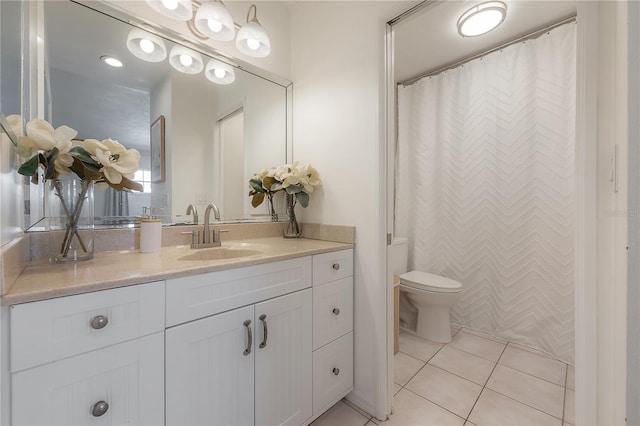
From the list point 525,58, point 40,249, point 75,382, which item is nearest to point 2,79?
point 40,249

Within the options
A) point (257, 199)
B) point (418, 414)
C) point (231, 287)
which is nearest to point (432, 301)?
point (418, 414)

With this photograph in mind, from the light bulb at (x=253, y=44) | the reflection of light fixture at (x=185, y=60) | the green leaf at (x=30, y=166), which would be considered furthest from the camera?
the light bulb at (x=253, y=44)

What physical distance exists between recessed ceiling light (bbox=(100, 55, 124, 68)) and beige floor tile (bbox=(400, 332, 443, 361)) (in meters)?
2.43

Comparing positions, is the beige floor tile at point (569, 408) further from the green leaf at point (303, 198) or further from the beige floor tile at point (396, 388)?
the green leaf at point (303, 198)

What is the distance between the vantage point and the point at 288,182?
150 centimetres

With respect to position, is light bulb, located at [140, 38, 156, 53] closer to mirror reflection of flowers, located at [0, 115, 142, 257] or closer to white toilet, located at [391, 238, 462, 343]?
mirror reflection of flowers, located at [0, 115, 142, 257]

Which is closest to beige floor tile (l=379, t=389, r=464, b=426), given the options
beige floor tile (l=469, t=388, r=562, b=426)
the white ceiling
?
beige floor tile (l=469, t=388, r=562, b=426)

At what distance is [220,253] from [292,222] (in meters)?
0.51

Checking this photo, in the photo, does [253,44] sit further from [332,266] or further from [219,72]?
[332,266]

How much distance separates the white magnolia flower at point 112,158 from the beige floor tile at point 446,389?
181 cm

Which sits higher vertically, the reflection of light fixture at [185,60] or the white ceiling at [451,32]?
the white ceiling at [451,32]

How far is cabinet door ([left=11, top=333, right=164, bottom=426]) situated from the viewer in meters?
0.56

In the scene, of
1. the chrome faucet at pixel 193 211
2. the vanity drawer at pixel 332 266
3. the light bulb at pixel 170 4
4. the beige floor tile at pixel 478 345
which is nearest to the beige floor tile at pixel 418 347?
the beige floor tile at pixel 478 345

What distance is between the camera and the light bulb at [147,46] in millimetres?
1209
